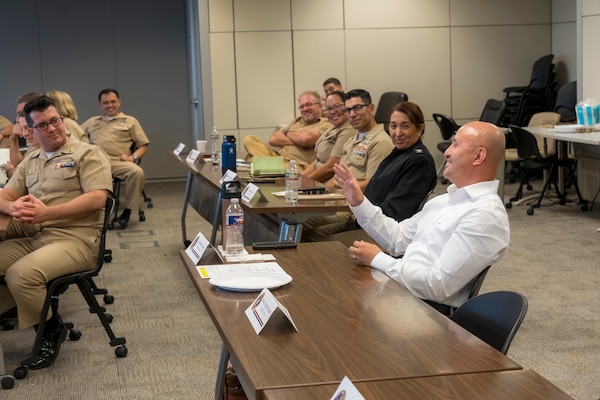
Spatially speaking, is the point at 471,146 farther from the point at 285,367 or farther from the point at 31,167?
the point at 31,167

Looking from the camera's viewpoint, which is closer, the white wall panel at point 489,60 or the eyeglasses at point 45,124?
the eyeglasses at point 45,124

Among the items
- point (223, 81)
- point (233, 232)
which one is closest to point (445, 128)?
point (223, 81)

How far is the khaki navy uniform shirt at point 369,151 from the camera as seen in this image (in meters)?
5.33

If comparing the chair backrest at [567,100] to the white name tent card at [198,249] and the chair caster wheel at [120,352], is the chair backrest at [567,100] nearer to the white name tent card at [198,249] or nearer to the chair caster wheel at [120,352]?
the chair caster wheel at [120,352]

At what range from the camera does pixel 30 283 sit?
160 inches

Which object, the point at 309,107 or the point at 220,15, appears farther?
the point at 220,15

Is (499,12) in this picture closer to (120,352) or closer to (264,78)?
(264,78)

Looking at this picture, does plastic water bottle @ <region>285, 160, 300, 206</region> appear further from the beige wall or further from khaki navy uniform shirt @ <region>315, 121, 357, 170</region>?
the beige wall

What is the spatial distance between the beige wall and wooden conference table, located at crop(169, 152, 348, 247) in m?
3.41

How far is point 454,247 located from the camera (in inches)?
114

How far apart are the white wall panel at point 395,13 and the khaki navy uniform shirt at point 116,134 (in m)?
3.27

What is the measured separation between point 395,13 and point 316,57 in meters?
1.17

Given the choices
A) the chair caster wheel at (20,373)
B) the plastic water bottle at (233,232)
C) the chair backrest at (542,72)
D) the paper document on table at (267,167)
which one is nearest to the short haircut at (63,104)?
the paper document on table at (267,167)

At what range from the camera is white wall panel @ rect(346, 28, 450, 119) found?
10.7 meters
